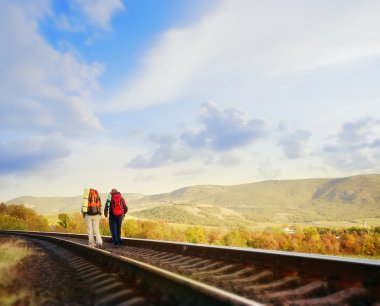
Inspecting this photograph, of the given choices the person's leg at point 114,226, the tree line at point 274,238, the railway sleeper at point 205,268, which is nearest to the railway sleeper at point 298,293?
the railway sleeper at point 205,268

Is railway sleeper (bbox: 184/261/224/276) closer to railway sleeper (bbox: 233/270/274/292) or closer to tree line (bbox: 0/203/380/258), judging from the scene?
railway sleeper (bbox: 233/270/274/292)

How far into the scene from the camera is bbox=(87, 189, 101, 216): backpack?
13920mm

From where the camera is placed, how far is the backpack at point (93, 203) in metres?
13.9

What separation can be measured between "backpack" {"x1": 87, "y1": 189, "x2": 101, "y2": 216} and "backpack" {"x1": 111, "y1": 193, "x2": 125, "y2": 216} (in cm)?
53

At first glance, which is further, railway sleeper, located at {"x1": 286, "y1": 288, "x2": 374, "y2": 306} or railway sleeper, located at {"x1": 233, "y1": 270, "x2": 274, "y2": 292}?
railway sleeper, located at {"x1": 233, "y1": 270, "x2": 274, "y2": 292}

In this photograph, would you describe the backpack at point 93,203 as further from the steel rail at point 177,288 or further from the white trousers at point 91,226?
the steel rail at point 177,288

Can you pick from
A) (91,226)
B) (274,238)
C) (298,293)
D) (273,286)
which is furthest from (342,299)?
(274,238)

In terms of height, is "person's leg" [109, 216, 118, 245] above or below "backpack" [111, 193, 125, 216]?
below

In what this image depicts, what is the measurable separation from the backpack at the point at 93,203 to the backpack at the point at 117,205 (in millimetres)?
530

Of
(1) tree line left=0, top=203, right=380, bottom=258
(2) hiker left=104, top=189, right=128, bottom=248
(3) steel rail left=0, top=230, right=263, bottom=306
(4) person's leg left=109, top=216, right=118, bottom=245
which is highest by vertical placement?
(2) hiker left=104, top=189, right=128, bottom=248

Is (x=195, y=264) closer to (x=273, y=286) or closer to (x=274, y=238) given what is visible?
(x=273, y=286)

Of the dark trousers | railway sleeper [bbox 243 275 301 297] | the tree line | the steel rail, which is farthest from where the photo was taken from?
the tree line

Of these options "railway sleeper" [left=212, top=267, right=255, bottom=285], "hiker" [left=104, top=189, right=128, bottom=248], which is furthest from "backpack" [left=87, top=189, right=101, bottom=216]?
"railway sleeper" [left=212, top=267, right=255, bottom=285]

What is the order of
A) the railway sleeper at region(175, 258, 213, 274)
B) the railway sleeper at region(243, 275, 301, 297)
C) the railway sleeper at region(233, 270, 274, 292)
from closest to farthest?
1. the railway sleeper at region(243, 275, 301, 297)
2. the railway sleeper at region(233, 270, 274, 292)
3. the railway sleeper at region(175, 258, 213, 274)
